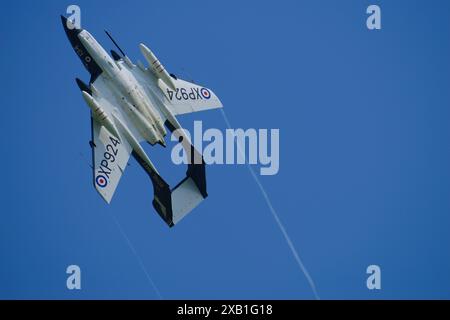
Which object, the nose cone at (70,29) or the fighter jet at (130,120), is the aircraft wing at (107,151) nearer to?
the fighter jet at (130,120)

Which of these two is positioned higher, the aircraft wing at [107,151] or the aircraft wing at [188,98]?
the aircraft wing at [188,98]

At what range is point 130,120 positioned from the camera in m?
37.7

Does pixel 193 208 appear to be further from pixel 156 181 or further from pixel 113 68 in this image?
pixel 113 68

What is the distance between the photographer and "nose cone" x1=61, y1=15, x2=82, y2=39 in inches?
1501

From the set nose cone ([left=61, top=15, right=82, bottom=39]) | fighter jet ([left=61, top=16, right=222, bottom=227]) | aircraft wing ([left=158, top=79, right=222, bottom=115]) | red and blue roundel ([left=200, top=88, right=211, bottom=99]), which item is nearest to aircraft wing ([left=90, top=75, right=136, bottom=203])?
fighter jet ([left=61, top=16, right=222, bottom=227])

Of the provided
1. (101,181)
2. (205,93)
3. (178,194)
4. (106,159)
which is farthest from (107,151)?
(205,93)

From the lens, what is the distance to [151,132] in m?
37.6

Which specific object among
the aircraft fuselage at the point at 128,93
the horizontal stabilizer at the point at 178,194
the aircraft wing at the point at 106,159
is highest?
the aircraft fuselage at the point at 128,93

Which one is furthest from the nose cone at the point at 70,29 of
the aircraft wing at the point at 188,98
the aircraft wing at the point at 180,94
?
the aircraft wing at the point at 188,98

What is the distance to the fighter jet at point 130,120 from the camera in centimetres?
3697

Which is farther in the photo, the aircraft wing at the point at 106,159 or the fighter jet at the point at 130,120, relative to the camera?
the fighter jet at the point at 130,120
